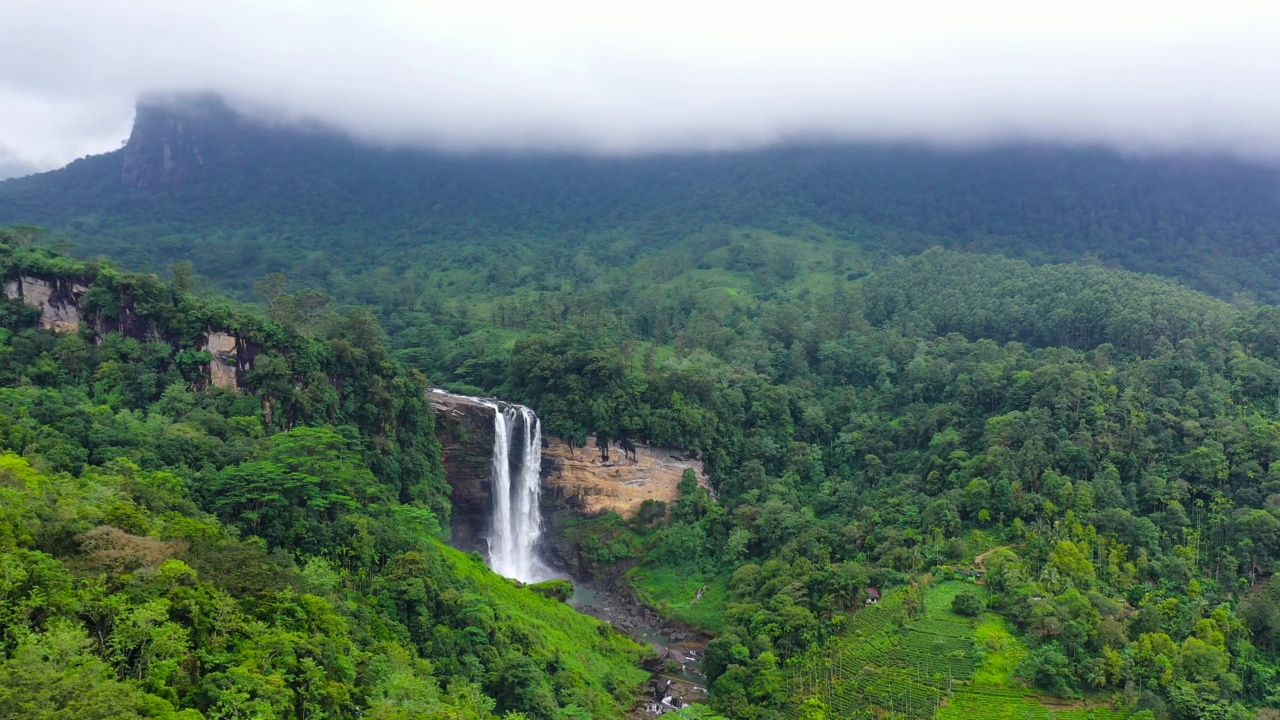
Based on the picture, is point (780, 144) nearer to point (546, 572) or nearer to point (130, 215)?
point (130, 215)

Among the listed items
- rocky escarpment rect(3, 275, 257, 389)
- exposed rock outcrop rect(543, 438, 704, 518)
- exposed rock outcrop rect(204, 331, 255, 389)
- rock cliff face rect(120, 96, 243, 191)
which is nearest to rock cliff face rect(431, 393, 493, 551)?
exposed rock outcrop rect(543, 438, 704, 518)

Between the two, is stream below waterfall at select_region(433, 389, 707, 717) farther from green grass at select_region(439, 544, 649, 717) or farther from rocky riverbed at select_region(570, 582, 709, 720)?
green grass at select_region(439, 544, 649, 717)

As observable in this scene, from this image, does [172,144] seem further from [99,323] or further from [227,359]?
[227,359]

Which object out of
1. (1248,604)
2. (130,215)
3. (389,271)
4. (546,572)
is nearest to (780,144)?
(389,271)

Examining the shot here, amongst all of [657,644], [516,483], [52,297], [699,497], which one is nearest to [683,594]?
[657,644]

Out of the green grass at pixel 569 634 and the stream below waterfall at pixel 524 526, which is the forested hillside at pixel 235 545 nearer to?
the green grass at pixel 569 634
